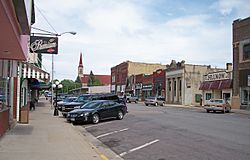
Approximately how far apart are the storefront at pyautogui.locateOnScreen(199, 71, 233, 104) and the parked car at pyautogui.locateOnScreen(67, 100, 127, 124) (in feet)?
92.0

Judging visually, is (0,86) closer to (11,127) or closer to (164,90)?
(11,127)

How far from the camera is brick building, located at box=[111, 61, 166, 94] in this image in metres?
95.1

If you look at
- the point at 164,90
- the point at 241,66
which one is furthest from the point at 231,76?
the point at 164,90

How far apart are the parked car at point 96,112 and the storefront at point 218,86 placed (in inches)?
1104

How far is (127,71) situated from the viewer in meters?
95.3

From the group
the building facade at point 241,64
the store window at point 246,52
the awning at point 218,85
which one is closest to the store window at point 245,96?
the building facade at point 241,64

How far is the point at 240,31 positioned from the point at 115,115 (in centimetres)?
2773

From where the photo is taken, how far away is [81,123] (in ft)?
74.0

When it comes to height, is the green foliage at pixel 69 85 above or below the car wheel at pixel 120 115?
above

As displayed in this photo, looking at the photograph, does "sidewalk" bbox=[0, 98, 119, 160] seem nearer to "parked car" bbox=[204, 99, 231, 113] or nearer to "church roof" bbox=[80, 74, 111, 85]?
"parked car" bbox=[204, 99, 231, 113]

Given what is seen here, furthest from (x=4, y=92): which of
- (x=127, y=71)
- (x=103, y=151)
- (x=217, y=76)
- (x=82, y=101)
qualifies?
(x=127, y=71)

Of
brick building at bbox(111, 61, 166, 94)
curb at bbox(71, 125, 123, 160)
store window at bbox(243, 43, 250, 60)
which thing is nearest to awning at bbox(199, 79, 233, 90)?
store window at bbox(243, 43, 250, 60)

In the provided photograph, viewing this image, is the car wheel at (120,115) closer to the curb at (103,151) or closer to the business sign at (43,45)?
the business sign at (43,45)

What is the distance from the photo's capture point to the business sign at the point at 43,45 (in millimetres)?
25538
